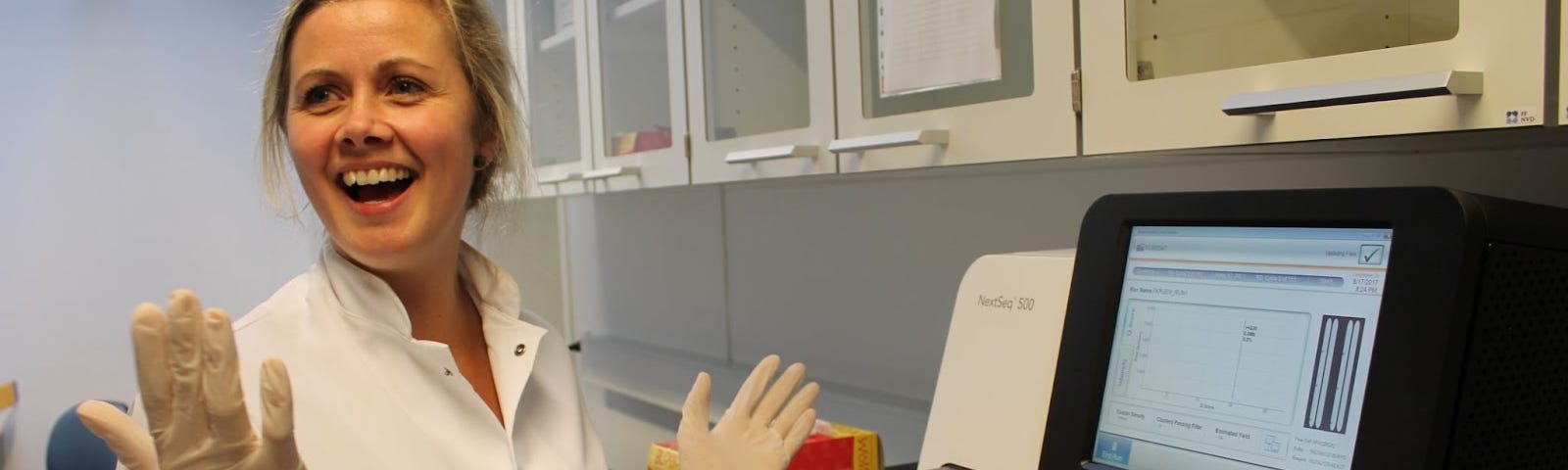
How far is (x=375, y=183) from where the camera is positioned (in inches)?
42.0

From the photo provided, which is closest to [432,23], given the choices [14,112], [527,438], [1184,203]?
[527,438]

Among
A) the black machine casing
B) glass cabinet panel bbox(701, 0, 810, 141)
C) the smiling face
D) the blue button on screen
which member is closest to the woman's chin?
the smiling face

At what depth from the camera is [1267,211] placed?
0.71 metres

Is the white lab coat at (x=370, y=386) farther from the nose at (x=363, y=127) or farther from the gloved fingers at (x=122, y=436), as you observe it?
the gloved fingers at (x=122, y=436)

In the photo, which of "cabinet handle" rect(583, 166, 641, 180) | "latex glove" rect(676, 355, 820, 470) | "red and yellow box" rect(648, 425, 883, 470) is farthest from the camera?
"cabinet handle" rect(583, 166, 641, 180)

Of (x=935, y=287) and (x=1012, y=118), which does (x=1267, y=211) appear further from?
(x=935, y=287)

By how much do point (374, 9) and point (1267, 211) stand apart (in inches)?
33.9

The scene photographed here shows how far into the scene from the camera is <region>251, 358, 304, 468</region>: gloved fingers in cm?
66

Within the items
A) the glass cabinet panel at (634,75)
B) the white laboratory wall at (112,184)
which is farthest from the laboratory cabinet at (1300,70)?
the white laboratory wall at (112,184)

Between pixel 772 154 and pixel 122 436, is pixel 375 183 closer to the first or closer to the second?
pixel 122 436

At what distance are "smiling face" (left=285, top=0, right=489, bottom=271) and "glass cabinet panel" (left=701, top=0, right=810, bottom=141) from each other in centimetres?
53

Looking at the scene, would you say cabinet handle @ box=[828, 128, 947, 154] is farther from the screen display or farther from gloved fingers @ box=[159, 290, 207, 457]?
gloved fingers @ box=[159, 290, 207, 457]

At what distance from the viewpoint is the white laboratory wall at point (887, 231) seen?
3.65 feet

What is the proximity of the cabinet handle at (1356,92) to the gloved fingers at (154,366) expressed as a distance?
82 centimetres
